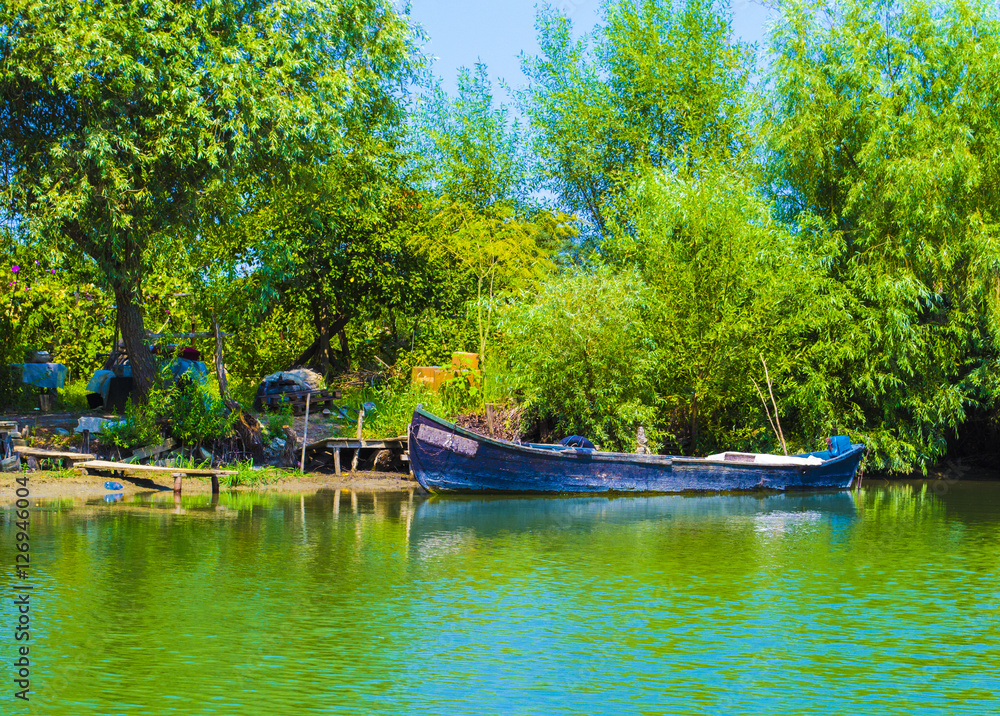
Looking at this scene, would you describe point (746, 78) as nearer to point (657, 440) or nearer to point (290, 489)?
point (657, 440)

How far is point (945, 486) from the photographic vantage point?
27.9 m

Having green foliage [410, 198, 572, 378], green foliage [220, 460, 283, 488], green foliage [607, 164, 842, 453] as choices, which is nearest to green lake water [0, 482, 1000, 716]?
green foliage [220, 460, 283, 488]

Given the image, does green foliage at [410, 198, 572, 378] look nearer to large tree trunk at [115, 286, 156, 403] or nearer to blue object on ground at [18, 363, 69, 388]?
large tree trunk at [115, 286, 156, 403]

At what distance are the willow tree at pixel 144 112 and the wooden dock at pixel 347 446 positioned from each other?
404 centimetres

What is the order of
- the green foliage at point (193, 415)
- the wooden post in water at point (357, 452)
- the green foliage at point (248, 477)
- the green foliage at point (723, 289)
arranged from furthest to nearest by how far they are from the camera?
the green foliage at point (723, 289), the wooden post in water at point (357, 452), the green foliage at point (193, 415), the green foliage at point (248, 477)

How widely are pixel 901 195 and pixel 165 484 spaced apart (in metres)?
18.3

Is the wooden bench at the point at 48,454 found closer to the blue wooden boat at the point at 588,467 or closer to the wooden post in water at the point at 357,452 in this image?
the wooden post in water at the point at 357,452

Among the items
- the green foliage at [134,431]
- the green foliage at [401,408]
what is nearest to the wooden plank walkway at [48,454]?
the green foliage at [134,431]

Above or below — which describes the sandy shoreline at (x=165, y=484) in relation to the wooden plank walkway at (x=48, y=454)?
below

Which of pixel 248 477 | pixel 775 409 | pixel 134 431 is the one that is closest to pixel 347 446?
pixel 248 477

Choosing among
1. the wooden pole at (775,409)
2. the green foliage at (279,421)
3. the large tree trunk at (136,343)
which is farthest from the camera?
the wooden pole at (775,409)

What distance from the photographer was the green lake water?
8.74m

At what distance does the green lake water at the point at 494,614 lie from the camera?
874 centimetres

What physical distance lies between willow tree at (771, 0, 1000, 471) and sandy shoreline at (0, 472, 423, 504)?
11.2m
